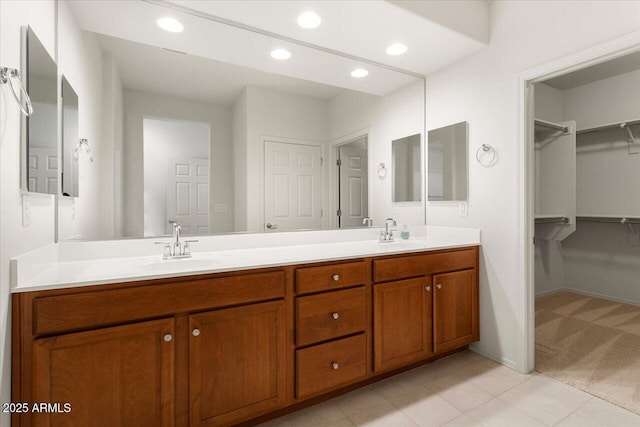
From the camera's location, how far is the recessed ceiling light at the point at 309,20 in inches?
72.1

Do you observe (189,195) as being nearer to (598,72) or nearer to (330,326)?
(330,326)

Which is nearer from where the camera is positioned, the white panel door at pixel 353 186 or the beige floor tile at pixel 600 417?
the beige floor tile at pixel 600 417

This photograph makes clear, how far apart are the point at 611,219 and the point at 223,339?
13.8 ft

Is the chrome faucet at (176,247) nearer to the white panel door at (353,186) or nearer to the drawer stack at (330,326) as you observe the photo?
the drawer stack at (330,326)

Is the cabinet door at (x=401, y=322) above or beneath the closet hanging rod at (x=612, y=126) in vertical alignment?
beneath

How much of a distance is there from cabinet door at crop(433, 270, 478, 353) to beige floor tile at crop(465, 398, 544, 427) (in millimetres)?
427

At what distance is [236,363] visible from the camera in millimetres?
1413

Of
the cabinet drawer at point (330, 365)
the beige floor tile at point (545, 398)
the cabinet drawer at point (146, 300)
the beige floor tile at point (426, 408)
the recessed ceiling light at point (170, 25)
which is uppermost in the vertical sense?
the recessed ceiling light at point (170, 25)

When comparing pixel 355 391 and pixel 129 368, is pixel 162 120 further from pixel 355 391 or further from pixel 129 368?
pixel 355 391

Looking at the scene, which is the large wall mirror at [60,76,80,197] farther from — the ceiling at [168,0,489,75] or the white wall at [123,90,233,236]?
the ceiling at [168,0,489,75]

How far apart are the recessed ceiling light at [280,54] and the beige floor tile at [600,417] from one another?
2.68 metres

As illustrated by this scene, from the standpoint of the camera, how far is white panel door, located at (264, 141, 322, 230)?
209cm

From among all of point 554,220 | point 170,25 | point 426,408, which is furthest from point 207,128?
point 554,220

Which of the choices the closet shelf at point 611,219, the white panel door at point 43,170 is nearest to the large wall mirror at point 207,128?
the white panel door at point 43,170
